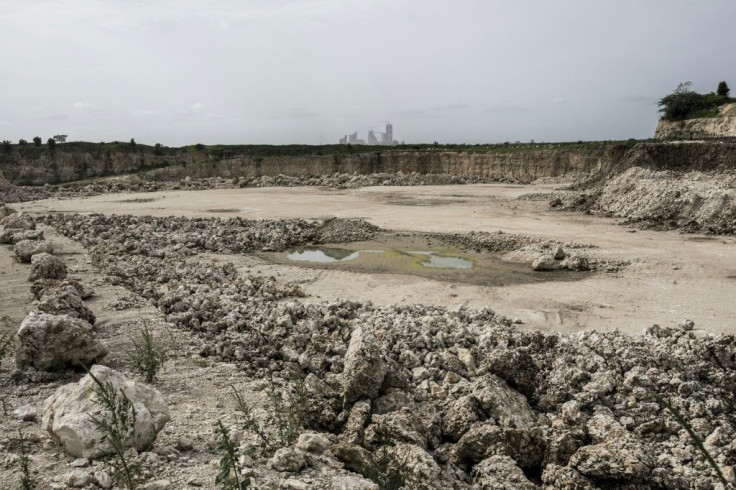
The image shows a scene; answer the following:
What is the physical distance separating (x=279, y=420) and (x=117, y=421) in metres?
1.69

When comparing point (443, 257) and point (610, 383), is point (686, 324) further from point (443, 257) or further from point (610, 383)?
point (443, 257)

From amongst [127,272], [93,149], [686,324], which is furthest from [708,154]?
[93,149]

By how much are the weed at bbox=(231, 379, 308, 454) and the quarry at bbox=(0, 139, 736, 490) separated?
36 millimetres

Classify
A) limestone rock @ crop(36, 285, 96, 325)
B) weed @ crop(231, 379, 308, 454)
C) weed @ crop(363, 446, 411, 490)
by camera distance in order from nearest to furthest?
weed @ crop(363, 446, 411, 490) → weed @ crop(231, 379, 308, 454) → limestone rock @ crop(36, 285, 96, 325)

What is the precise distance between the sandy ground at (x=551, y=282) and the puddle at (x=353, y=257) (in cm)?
169

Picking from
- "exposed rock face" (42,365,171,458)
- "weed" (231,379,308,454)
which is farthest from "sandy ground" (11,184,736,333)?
"exposed rock face" (42,365,171,458)

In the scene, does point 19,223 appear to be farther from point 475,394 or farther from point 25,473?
point 475,394

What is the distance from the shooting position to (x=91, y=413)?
4859mm

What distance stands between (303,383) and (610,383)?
13.8 ft

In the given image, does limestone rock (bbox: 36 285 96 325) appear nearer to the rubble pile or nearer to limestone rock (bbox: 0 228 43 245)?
the rubble pile

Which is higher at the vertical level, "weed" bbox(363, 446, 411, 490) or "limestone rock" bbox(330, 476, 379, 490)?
"limestone rock" bbox(330, 476, 379, 490)

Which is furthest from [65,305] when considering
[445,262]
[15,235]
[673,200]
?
[673,200]

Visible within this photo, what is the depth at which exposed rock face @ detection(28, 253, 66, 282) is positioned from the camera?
493 inches

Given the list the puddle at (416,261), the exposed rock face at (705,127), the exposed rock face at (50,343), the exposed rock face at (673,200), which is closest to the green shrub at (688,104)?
the exposed rock face at (705,127)
